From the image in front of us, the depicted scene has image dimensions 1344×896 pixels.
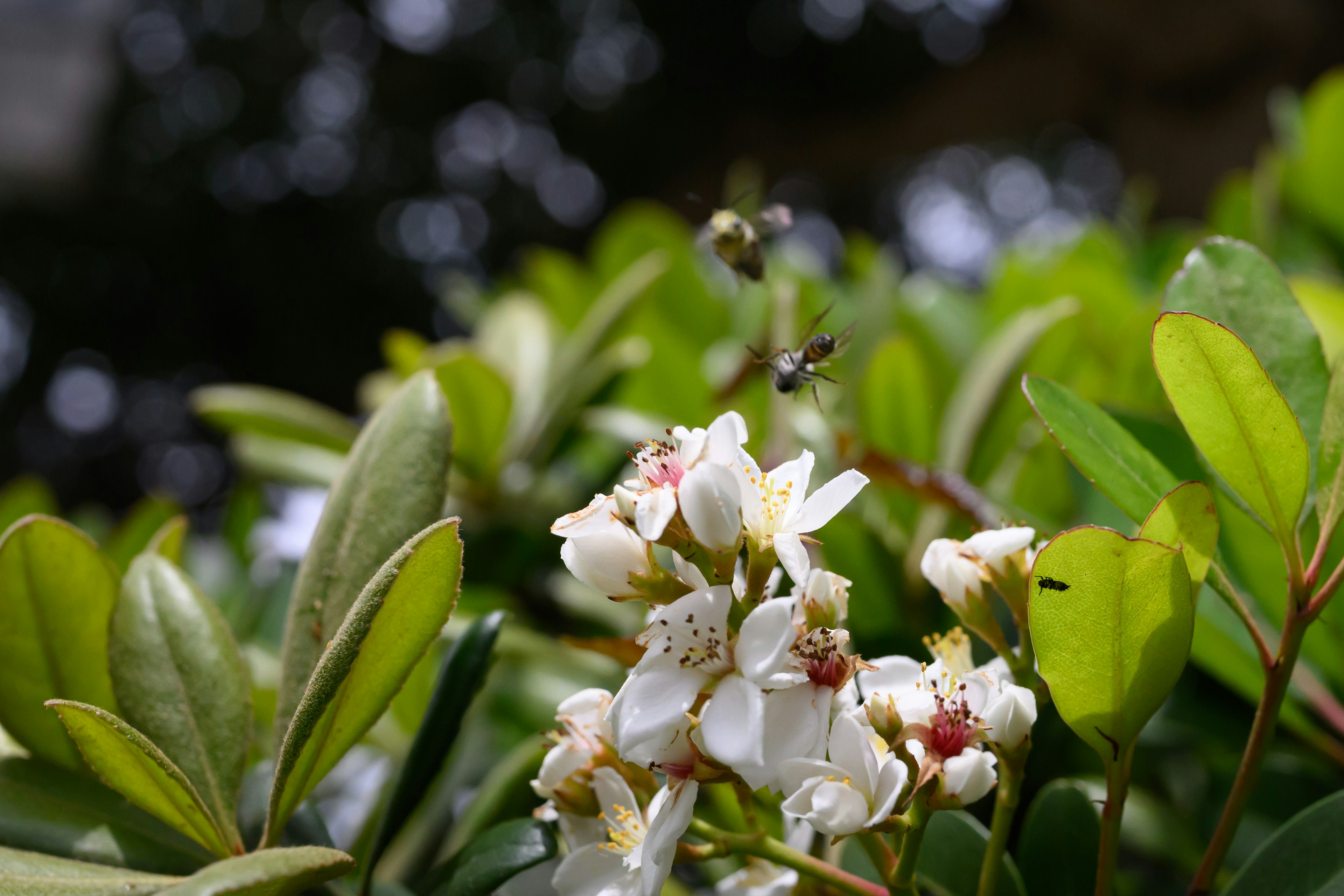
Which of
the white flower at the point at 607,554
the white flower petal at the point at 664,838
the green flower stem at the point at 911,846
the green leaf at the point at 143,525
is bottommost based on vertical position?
the green leaf at the point at 143,525

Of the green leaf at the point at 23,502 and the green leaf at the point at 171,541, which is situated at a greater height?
the green leaf at the point at 171,541

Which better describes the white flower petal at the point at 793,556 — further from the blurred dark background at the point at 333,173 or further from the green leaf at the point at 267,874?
the blurred dark background at the point at 333,173

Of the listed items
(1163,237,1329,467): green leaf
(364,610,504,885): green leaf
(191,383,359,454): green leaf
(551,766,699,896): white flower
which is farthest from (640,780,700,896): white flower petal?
(191,383,359,454): green leaf

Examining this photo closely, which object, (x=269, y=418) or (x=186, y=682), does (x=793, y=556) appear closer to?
(x=186, y=682)

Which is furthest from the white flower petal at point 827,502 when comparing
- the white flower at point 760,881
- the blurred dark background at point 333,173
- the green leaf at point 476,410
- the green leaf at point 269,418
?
the blurred dark background at point 333,173

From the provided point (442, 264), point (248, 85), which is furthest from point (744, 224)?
point (248, 85)

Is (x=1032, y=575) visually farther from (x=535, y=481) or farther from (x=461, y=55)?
(x=461, y=55)
